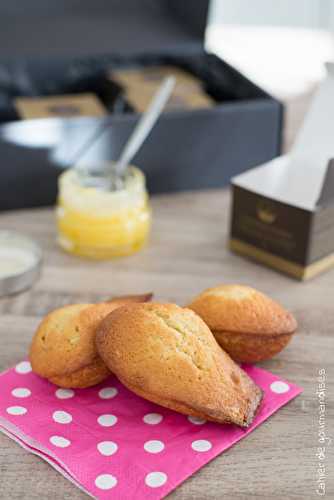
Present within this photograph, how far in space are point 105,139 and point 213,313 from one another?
0.49 m

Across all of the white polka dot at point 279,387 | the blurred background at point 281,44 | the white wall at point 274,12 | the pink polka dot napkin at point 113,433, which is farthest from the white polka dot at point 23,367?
the white wall at point 274,12

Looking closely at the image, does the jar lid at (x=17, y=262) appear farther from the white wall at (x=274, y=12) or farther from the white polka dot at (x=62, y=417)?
the white wall at (x=274, y=12)

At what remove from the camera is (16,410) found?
827 millimetres

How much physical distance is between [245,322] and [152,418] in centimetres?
14

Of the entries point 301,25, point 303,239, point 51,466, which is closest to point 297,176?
point 303,239

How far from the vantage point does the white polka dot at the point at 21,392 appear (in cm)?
85

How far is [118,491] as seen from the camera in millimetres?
720

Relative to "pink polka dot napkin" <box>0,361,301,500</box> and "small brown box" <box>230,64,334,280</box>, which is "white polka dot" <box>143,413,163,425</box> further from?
"small brown box" <box>230,64,334,280</box>

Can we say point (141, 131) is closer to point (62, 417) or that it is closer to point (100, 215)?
point (100, 215)

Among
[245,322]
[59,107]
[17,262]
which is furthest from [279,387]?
[59,107]

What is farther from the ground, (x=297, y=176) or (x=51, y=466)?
(x=297, y=176)

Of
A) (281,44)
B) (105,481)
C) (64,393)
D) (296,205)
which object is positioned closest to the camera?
(105,481)

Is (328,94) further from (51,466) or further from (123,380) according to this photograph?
(51,466)

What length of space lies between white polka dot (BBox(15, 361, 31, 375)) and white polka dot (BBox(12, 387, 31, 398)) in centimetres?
3
